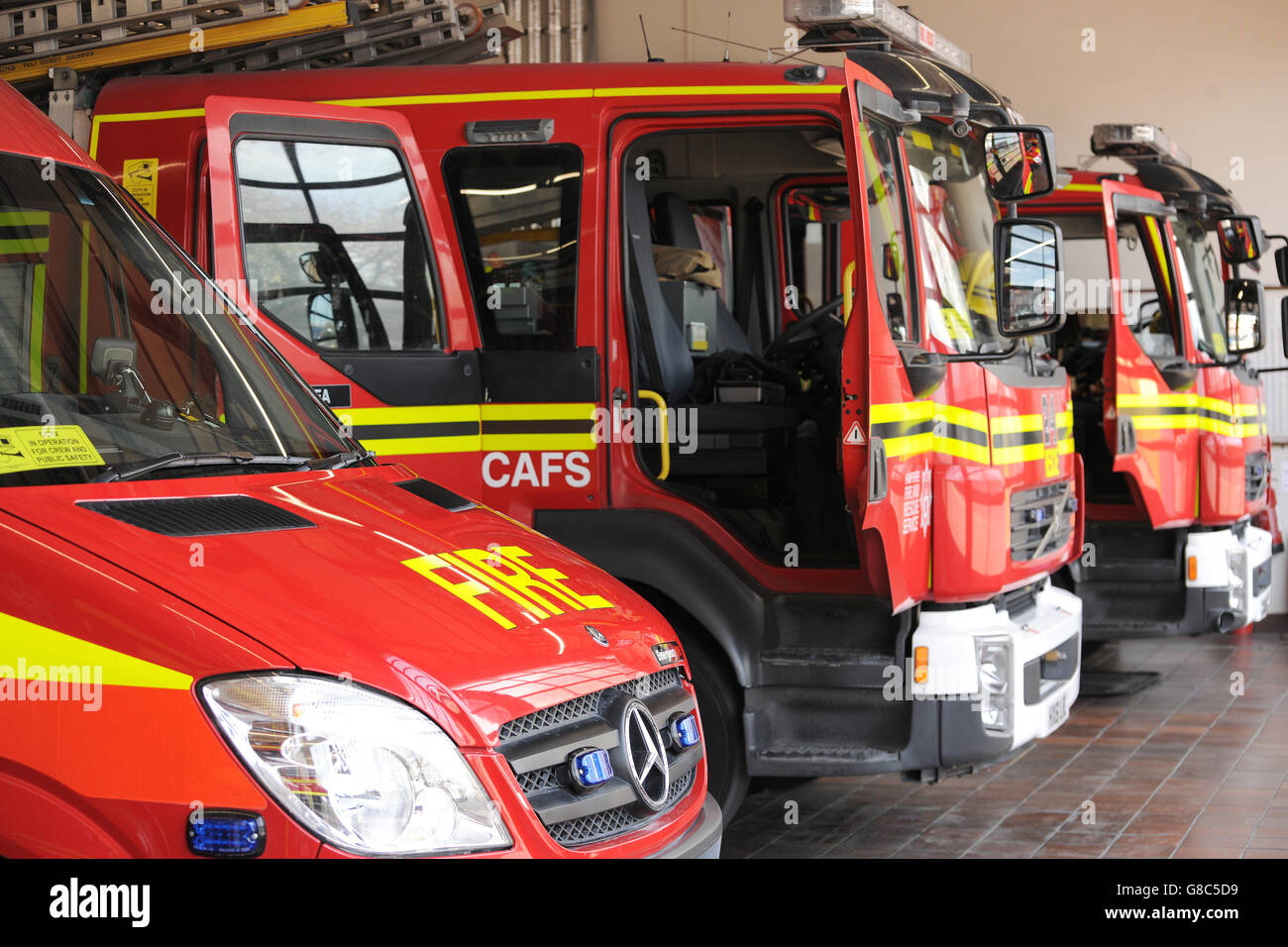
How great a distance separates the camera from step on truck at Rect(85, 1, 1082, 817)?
4.88m

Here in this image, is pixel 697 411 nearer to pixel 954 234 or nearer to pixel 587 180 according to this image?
pixel 587 180

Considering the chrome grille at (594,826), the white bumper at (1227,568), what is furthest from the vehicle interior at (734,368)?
the white bumper at (1227,568)

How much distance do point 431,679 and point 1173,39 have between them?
10.6 metres

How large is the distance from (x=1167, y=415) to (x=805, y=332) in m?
2.90

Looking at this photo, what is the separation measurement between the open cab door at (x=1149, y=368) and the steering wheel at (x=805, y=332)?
7.74 feet

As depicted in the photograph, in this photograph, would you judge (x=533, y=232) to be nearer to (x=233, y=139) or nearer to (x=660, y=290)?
(x=660, y=290)

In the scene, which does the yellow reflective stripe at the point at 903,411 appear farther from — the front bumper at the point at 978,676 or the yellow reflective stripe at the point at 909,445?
→ the front bumper at the point at 978,676

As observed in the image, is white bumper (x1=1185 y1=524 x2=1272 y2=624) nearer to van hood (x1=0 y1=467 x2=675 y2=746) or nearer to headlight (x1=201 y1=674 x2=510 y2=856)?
van hood (x1=0 y1=467 x2=675 y2=746)

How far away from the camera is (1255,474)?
875cm

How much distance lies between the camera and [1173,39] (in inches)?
451

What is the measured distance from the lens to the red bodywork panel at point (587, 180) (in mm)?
4934

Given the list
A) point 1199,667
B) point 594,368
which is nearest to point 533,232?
point 594,368

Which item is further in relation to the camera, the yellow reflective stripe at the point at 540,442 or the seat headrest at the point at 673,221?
the seat headrest at the point at 673,221

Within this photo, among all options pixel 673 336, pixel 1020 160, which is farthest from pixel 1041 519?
pixel 673 336
